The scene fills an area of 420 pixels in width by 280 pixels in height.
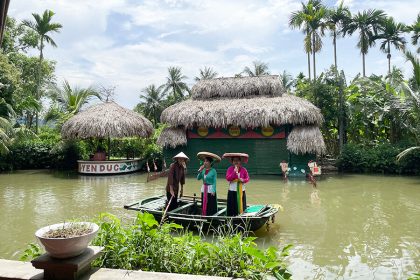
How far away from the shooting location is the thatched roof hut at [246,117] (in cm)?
1427

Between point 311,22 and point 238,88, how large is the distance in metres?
8.69

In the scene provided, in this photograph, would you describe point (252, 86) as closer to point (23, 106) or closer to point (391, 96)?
point (391, 96)

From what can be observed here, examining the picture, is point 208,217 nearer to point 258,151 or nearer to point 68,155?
point 258,151

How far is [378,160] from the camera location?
15.1 meters

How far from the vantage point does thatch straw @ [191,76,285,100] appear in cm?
1619

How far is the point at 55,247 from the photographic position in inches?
97.8

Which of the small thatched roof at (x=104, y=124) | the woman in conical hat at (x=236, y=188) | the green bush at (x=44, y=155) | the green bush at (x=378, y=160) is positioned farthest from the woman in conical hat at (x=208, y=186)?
the green bush at (x=44, y=155)

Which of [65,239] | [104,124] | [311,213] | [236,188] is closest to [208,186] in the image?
[236,188]

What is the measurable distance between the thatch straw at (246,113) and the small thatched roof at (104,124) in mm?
1514

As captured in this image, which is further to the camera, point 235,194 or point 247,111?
point 247,111

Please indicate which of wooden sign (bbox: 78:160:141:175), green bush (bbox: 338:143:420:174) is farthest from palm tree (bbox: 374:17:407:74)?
wooden sign (bbox: 78:160:141:175)

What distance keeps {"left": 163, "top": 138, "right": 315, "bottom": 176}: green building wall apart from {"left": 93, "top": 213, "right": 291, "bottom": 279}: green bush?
38.6 ft

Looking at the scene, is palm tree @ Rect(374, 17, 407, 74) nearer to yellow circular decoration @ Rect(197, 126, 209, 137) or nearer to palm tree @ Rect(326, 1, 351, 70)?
palm tree @ Rect(326, 1, 351, 70)

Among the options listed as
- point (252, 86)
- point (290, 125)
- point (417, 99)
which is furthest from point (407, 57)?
point (252, 86)
